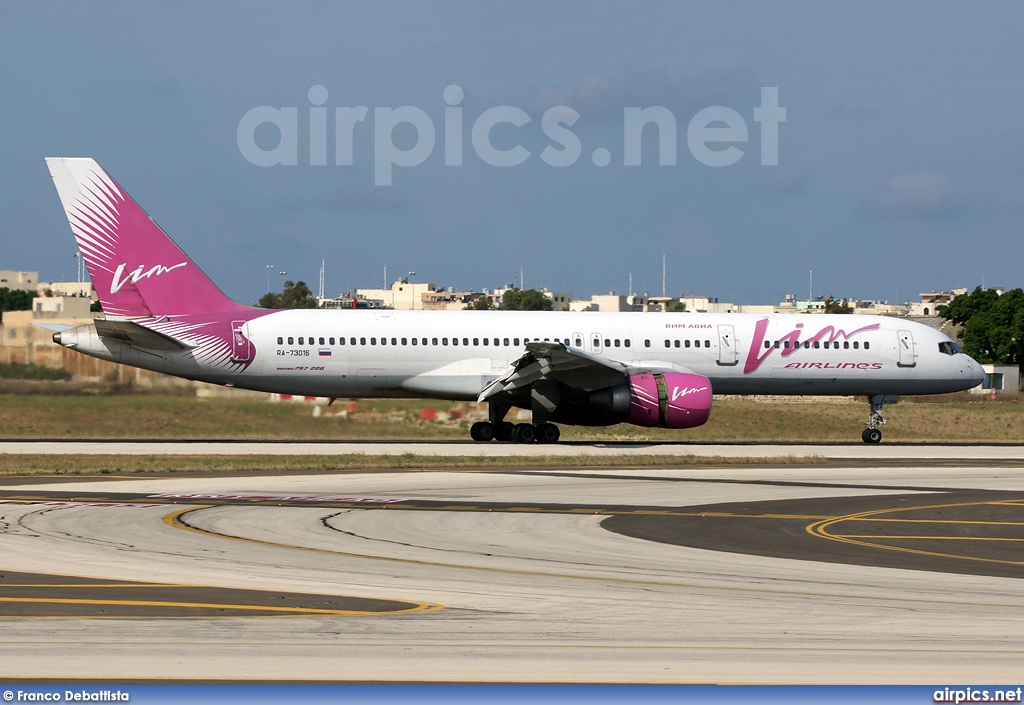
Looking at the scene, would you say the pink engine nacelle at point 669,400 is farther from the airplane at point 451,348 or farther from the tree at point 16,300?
→ the tree at point 16,300

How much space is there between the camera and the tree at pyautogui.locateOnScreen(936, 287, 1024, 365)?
308 feet

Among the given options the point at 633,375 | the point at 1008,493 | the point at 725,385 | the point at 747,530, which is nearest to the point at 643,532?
the point at 747,530

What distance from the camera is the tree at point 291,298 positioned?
58.5m

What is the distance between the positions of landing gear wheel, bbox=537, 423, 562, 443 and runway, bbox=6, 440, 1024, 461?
0.26 metres

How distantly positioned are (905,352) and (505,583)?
27.6 metres

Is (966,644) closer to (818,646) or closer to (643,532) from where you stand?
(818,646)

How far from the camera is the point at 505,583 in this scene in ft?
40.6

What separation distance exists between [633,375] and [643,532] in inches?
672

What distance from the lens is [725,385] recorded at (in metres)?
36.0

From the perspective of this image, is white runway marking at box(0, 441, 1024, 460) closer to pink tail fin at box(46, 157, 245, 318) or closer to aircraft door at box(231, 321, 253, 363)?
aircraft door at box(231, 321, 253, 363)

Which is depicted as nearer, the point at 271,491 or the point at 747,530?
the point at 747,530

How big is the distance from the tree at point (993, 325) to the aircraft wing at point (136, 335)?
→ 77223mm

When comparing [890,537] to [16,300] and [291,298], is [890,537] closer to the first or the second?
[291,298]

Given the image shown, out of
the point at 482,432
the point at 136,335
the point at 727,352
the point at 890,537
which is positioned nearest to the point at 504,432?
the point at 482,432
